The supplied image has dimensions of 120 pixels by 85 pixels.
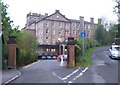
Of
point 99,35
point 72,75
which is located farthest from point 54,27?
point 72,75

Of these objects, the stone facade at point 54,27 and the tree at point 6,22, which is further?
the stone facade at point 54,27

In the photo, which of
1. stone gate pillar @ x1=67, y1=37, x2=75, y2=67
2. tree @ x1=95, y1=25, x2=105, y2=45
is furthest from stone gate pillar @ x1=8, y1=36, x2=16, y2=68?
tree @ x1=95, y1=25, x2=105, y2=45

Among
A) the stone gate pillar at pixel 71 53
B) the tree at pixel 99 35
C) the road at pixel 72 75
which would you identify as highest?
the tree at pixel 99 35

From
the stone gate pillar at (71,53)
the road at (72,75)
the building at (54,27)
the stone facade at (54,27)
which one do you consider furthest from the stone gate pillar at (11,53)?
the stone facade at (54,27)

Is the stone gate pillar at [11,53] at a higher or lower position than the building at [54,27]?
lower

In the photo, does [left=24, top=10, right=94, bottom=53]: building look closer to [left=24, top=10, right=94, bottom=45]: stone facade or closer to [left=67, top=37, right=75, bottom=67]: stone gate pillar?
[left=24, top=10, right=94, bottom=45]: stone facade

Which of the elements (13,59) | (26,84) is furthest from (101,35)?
(26,84)

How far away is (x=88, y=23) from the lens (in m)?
111

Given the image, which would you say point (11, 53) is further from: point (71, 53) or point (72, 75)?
point (72, 75)

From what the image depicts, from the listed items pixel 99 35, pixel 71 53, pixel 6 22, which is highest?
A: pixel 6 22

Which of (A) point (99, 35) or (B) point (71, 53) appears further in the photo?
(A) point (99, 35)

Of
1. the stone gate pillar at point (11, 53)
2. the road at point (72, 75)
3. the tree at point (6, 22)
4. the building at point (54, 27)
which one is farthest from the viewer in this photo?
the building at point (54, 27)

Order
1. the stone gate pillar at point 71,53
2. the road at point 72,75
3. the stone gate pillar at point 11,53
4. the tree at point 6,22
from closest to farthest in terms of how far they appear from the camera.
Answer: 1. the road at point 72,75
2. the stone gate pillar at point 71,53
3. the stone gate pillar at point 11,53
4. the tree at point 6,22

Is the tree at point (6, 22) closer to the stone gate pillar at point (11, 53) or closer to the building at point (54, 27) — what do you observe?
the stone gate pillar at point (11, 53)
